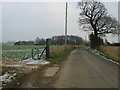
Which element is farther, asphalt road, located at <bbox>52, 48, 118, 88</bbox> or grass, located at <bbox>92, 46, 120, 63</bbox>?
grass, located at <bbox>92, 46, 120, 63</bbox>

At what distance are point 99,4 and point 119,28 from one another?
8484mm

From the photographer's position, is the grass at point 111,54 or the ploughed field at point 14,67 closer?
the ploughed field at point 14,67

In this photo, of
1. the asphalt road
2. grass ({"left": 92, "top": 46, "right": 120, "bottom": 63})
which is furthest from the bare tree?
the asphalt road

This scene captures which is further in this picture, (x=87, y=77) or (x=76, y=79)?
(x=87, y=77)

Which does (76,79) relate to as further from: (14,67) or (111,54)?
A: (111,54)

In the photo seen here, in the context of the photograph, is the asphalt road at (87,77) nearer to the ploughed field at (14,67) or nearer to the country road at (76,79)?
the country road at (76,79)

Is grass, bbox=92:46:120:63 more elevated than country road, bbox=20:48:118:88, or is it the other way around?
country road, bbox=20:48:118:88

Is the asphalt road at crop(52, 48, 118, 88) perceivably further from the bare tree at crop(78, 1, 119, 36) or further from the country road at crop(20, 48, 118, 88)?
the bare tree at crop(78, 1, 119, 36)

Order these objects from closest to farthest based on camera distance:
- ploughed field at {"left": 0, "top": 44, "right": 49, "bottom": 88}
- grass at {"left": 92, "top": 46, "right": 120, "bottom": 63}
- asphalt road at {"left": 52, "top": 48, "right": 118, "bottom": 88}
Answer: asphalt road at {"left": 52, "top": 48, "right": 118, "bottom": 88} < ploughed field at {"left": 0, "top": 44, "right": 49, "bottom": 88} < grass at {"left": 92, "top": 46, "right": 120, "bottom": 63}

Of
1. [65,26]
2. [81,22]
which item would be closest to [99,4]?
[81,22]

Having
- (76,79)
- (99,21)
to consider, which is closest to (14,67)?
(76,79)

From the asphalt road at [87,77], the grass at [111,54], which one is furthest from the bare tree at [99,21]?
the asphalt road at [87,77]


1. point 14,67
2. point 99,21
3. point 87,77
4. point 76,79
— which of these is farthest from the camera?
point 99,21

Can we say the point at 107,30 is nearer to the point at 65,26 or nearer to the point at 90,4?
the point at 90,4
